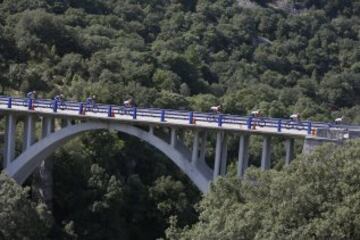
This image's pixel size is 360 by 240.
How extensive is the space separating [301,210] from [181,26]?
281 ft

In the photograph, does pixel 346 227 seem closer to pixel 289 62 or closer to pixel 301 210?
pixel 301 210

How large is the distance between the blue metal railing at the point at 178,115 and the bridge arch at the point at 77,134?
790 mm

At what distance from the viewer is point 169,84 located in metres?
73.7

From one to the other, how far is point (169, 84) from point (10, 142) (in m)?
31.4

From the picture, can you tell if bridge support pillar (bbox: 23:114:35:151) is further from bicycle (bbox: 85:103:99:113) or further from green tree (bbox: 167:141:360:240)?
green tree (bbox: 167:141:360:240)

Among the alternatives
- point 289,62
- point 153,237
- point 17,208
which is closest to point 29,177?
point 153,237

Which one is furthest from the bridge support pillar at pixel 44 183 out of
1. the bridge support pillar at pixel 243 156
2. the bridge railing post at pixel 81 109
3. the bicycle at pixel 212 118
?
the bridge support pillar at pixel 243 156

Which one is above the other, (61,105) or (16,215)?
(61,105)

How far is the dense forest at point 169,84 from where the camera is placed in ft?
96.4

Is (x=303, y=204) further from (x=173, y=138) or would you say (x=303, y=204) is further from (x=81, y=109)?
(x=81, y=109)

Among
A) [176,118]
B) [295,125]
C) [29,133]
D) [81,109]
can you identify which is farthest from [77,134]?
[295,125]

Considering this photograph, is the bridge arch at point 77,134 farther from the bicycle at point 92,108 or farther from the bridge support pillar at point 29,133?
the bicycle at point 92,108

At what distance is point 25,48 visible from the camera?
69.4 meters

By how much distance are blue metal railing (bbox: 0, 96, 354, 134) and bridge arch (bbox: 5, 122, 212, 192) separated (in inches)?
31.1
